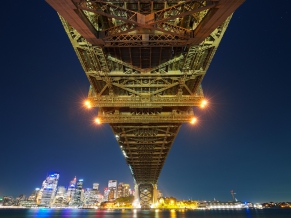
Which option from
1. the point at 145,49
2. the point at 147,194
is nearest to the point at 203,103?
the point at 145,49

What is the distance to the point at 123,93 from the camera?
21.0 m

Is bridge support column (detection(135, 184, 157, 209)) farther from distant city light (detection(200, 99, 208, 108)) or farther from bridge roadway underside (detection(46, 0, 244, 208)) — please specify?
distant city light (detection(200, 99, 208, 108))

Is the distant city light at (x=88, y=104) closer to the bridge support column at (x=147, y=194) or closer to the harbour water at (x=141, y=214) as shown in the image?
the harbour water at (x=141, y=214)

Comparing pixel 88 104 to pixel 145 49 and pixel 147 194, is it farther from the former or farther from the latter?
pixel 147 194

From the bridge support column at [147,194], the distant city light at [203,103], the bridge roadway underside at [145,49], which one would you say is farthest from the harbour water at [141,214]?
the distant city light at [203,103]

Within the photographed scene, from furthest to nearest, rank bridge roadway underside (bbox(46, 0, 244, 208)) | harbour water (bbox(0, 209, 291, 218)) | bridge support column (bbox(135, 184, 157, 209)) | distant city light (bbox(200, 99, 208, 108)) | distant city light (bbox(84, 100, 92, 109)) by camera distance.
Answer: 1. bridge support column (bbox(135, 184, 157, 209))
2. harbour water (bbox(0, 209, 291, 218))
3. distant city light (bbox(84, 100, 92, 109))
4. distant city light (bbox(200, 99, 208, 108))
5. bridge roadway underside (bbox(46, 0, 244, 208))

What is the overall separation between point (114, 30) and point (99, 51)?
2718 millimetres

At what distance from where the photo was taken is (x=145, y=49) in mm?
16172

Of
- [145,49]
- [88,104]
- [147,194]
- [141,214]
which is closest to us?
[145,49]

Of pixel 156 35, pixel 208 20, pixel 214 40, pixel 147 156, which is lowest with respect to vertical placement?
pixel 208 20

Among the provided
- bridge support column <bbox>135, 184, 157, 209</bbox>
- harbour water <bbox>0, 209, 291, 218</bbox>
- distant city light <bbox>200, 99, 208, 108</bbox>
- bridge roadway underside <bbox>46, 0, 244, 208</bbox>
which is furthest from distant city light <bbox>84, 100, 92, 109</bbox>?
bridge support column <bbox>135, 184, 157, 209</bbox>

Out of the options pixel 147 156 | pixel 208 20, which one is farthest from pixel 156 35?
pixel 147 156

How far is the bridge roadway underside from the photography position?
10.3 m

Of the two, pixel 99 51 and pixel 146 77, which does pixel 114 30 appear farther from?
pixel 146 77
